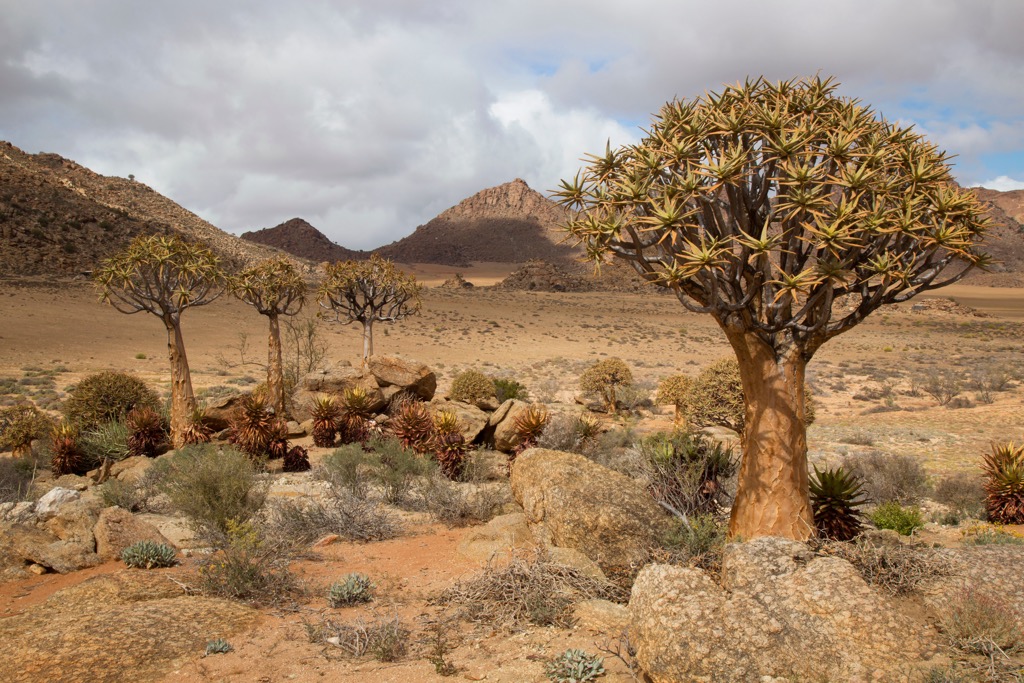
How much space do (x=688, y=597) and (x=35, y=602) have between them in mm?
6458

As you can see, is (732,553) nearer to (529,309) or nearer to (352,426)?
(352,426)

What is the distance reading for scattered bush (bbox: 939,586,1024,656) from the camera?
4.63 metres

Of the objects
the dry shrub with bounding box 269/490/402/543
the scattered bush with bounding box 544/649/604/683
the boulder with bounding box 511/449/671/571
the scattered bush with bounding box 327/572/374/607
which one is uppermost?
the boulder with bounding box 511/449/671/571

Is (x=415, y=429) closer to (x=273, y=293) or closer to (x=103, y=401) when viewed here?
(x=273, y=293)

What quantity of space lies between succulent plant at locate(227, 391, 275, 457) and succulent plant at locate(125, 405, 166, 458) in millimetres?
1642

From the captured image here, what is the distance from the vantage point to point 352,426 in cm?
1475

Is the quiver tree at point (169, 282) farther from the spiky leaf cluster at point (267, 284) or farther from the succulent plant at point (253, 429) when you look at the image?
the spiky leaf cluster at point (267, 284)

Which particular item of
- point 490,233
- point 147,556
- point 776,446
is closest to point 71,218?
point 147,556

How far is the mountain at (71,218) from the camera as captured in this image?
165 feet

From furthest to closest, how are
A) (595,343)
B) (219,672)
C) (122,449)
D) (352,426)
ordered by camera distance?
1. (595,343)
2. (352,426)
3. (122,449)
4. (219,672)

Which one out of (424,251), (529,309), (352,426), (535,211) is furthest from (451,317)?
(535,211)

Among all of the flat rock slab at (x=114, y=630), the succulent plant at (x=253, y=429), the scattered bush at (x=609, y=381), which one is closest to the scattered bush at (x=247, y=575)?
the flat rock slab at (x=114, y=630)

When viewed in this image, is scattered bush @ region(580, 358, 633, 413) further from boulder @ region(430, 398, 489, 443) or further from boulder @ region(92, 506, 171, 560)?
boulder @ region(92, 506, 171, 560)

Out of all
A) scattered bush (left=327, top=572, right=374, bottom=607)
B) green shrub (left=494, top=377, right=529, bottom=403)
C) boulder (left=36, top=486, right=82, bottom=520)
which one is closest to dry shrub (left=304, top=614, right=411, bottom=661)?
scattered bush (left=327, top=572, right=374, bottom=607)
